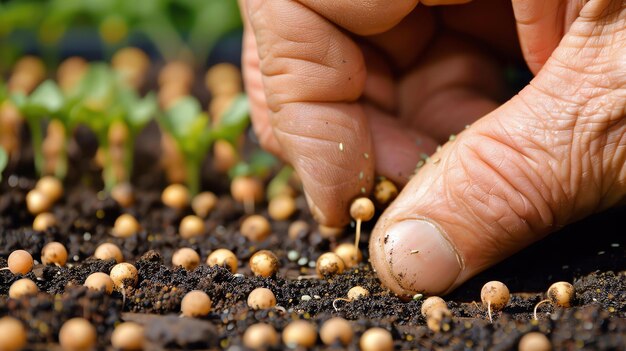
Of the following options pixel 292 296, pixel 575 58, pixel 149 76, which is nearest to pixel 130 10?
pixel 149 76

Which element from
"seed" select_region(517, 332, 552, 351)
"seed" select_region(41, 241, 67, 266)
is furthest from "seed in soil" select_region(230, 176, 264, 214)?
"seed" select_region(517, 332, 552, 351)

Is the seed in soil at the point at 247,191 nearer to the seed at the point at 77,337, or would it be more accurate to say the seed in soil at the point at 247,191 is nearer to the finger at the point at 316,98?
the finger at the point at 316,98

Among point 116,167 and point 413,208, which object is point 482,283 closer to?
point 413,208

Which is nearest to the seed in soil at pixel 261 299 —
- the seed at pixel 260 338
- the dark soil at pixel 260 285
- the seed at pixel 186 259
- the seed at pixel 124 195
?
the dark soil at pixel 260 285

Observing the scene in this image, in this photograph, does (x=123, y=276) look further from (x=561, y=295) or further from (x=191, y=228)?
(x=561, y=295)

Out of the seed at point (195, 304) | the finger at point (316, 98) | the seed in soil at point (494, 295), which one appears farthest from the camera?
Answer: the finger at point (316, 98)

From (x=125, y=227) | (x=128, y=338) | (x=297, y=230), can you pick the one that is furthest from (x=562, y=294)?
(x=125, y=227)
